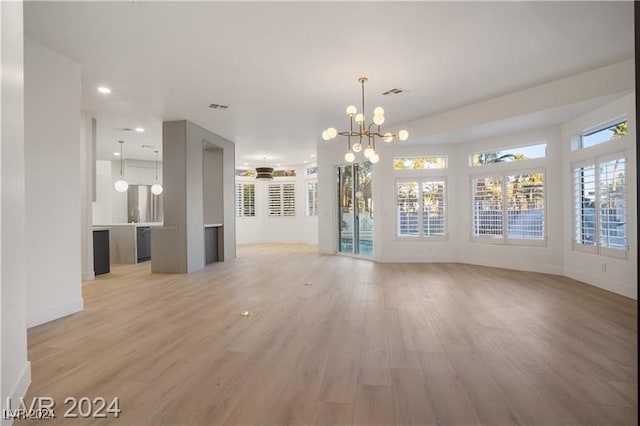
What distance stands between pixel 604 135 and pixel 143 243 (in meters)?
9.83

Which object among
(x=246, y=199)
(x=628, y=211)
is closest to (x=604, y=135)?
(x=628, y=211)

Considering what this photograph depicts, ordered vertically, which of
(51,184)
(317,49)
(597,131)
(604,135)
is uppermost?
(317,49)

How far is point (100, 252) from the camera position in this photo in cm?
688

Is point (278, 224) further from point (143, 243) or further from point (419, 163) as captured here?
point (419, 163)

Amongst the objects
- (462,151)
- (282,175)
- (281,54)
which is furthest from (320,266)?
(282,175)

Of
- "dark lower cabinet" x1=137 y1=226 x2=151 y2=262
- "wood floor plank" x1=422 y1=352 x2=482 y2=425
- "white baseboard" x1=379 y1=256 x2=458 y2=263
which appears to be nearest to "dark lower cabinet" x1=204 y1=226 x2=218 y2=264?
"dark lower cabinet" x1=137 y1=226 x2=151 y2=262

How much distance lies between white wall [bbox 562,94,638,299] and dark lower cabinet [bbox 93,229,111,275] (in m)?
8.38

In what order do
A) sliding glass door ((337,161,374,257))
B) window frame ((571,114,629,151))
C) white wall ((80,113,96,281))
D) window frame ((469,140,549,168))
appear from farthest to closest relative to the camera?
sliding glass door ((337,161,374,257))
window frame ((469,140,549,168))
white wall ((80,113,96,281))
window frame ((571,114,629,151))

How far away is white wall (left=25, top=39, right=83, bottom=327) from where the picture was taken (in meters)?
3.68

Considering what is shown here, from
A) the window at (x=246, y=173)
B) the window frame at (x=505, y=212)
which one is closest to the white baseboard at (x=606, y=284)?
the window frame at (x=505, y=212)

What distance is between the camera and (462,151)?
8070 millimetres

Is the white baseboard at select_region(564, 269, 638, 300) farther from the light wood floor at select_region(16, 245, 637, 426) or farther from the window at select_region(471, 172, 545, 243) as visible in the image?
the window at select_region(471, 172, 545, 243)

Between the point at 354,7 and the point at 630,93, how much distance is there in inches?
159

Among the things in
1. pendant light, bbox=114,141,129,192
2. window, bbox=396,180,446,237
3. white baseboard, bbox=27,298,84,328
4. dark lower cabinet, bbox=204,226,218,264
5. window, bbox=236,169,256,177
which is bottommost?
white baseboard, bbox=27,298,84,328
